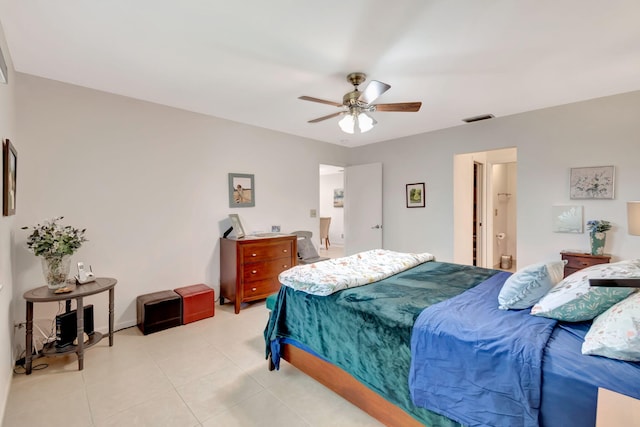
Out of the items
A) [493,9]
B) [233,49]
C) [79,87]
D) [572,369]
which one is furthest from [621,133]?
[79,87]

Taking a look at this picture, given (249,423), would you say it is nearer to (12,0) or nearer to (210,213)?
(210,213)

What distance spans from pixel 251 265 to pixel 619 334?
3246 mm

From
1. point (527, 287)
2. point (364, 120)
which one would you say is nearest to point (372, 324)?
point (527, 287)

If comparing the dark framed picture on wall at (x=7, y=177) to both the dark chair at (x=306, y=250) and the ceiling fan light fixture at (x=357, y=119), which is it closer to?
the ceiling fan light fixture at (x=357, y=119)

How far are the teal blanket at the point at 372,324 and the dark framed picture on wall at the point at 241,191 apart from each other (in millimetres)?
2123

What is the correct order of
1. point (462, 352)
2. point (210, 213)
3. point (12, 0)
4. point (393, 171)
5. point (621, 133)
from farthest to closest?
point (393, 171)
point (210, 213)
point (621, 133)
point (12, 0)
point (462, 352)

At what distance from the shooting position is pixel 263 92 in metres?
3.02

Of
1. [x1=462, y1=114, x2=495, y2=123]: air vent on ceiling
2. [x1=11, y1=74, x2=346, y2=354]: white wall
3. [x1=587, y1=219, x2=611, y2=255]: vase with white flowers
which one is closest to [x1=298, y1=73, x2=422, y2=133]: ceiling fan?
[x1=462, y1=114, x2=495, y2=123]: air vent on ceiling

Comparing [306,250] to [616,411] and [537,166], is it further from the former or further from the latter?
[616,411]

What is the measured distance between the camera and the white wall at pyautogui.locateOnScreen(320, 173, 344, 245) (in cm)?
898

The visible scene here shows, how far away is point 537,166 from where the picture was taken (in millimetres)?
3615

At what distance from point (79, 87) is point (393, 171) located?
14.1 ft

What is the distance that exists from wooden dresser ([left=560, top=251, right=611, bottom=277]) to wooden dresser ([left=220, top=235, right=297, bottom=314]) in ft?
10.7

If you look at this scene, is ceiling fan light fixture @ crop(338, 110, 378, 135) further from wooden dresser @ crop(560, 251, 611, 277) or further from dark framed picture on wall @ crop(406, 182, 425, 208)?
wooden dresser @ crop(560, 251, 611, 277)
